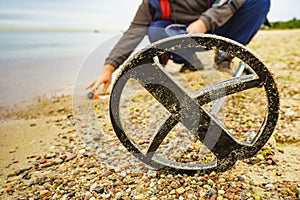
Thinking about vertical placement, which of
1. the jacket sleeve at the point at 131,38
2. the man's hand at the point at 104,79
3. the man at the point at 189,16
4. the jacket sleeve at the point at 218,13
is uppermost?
the jacket sleeve at the point at 218,13

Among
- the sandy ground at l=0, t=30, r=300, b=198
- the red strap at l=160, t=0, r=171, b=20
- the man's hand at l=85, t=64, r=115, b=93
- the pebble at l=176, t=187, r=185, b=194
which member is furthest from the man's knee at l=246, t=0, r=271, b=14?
the pebble at l=176, t=187, r=185, b=194

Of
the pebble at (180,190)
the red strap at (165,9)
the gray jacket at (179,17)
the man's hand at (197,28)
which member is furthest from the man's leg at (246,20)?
the pebble at (180,190)

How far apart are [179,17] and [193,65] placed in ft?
3.62

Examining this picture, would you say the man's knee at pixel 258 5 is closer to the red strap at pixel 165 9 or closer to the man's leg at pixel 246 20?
the man's leg at pixel 246 20

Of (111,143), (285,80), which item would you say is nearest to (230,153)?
(111,143)

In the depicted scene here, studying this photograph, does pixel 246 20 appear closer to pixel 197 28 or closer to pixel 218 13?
pixel 218 13

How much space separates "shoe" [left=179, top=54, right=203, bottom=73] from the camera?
4.06 meters

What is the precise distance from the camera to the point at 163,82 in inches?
60.9

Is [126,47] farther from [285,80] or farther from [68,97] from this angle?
[285,80]

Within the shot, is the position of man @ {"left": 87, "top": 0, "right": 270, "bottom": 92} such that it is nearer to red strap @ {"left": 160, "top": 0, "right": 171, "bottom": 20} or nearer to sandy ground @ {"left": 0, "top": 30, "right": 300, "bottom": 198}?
red strap @ {"left": 160, "top": 0, "right": 171, "bottom": 20}

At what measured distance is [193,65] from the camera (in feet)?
13.7

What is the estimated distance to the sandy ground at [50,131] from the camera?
6.51ft

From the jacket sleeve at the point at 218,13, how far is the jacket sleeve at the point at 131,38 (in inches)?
26.2

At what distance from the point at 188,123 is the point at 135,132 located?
100 cm
